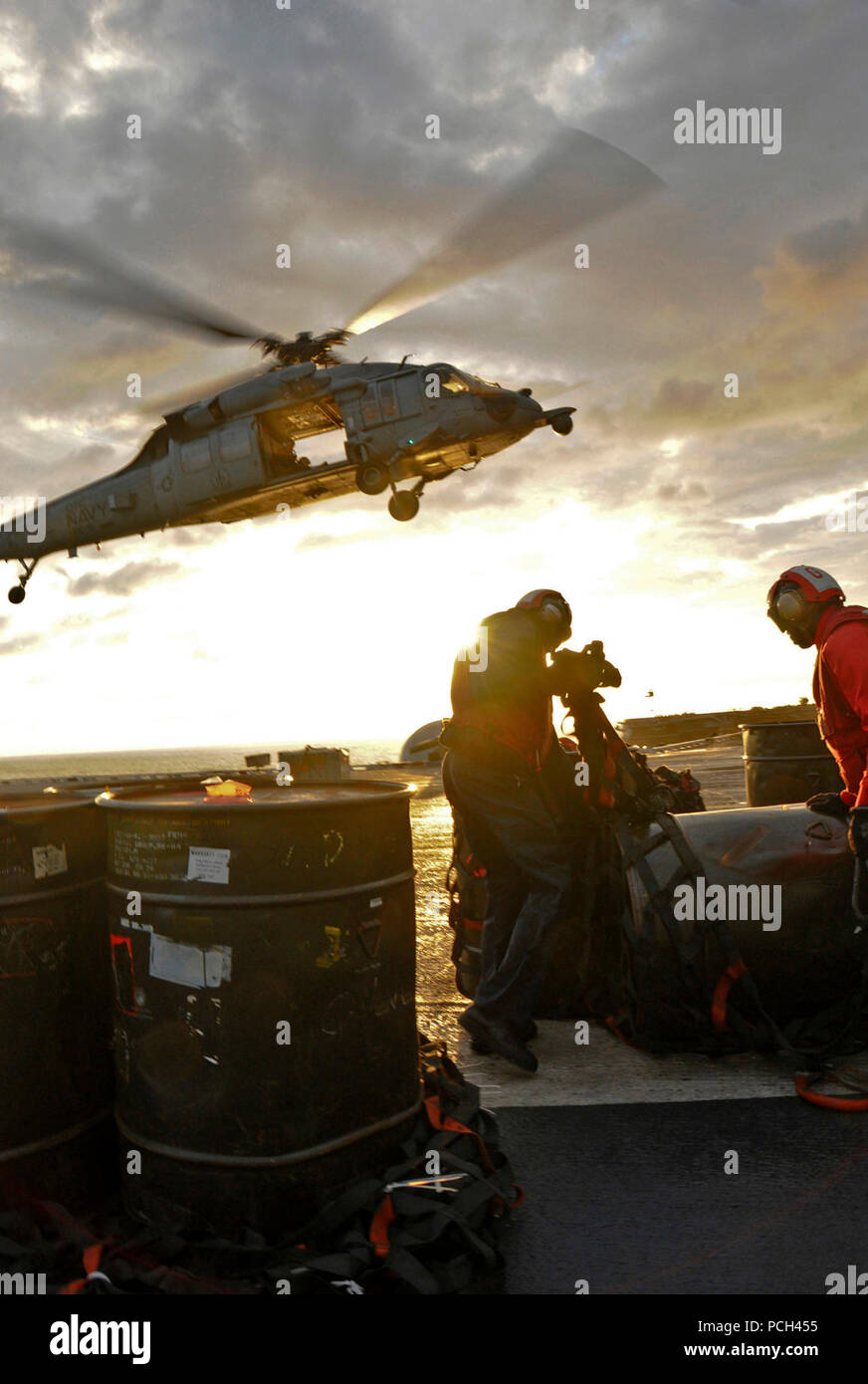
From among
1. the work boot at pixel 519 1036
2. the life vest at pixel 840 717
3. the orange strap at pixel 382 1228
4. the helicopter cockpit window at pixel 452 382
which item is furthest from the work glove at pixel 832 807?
Result: the helicopter cockpit window at pixel 452 382

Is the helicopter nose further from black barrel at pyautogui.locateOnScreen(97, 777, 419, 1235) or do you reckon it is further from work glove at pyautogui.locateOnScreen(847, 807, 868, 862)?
black barrel at pyautogui.locateOnScreen(97, 777, 419, 1235)

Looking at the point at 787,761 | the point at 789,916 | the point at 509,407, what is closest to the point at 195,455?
the point at 509,407

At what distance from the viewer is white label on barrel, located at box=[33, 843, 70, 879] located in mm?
2457

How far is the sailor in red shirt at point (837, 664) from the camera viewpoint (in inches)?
134

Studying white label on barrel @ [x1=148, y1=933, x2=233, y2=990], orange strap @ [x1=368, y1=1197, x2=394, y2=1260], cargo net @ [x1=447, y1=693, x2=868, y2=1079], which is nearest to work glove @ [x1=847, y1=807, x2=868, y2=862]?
cargo net @ [x1=447, y1=693, x2=868, y2=1079]

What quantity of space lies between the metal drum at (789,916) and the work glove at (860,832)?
1.29 feet

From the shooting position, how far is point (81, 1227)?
90.8 inches

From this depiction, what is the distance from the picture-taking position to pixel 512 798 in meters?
3.80

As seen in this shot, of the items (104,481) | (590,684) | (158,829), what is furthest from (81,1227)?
(104,481)

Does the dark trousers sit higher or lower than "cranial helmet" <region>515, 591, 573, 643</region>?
lower

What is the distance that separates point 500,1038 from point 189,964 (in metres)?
1.78

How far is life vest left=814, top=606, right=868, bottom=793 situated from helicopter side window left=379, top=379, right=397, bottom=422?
1456 cm

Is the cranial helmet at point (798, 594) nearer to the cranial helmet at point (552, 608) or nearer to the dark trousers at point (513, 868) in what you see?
the cranial helmet at point (552, 608)

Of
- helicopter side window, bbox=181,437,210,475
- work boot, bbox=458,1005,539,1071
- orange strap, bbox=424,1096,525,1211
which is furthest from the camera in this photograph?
helicopter side window, bbox=181,437,210,475
